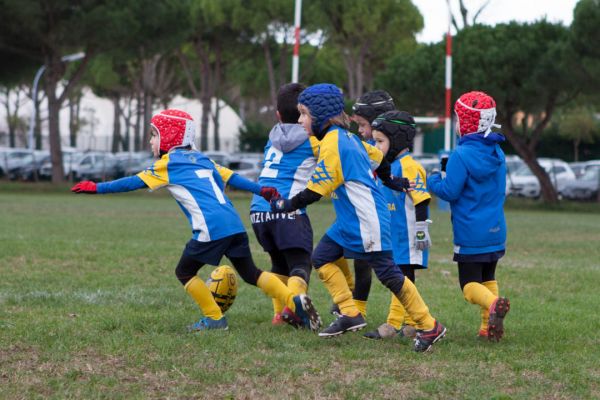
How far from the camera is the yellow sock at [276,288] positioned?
620 cm

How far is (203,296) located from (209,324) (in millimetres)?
189

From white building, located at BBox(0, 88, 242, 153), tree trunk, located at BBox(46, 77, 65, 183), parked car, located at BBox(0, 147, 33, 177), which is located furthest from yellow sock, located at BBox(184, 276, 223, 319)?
white building, located at BBox(0, 88, 242, 153)

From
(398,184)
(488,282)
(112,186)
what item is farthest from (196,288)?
(488,282)

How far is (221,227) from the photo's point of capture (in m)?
6.04

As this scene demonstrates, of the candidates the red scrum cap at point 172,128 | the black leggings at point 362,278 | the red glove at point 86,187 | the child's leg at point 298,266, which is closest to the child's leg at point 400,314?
the black leggings at point 362,278

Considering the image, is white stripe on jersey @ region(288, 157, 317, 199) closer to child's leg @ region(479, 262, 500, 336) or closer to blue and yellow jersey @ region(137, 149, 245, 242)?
blue and yellow jersey @ region(137, 149, 245, 242)

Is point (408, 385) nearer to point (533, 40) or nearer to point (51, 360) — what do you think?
point (51, 360)

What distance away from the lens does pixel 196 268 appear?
20.4 feet

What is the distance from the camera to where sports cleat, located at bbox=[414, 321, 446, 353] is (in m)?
5.58

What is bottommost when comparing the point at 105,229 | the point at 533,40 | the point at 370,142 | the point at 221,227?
the point at 105,229

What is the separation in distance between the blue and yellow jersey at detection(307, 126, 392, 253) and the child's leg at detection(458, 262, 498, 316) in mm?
591

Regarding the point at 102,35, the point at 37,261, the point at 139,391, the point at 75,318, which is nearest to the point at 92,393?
the point at 139,391

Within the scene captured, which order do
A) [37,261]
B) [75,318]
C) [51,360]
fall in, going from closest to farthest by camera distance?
1. [51,360]
2. [75,318]
3. [37,261]

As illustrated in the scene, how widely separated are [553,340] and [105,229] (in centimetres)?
1087
